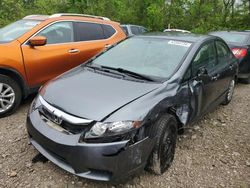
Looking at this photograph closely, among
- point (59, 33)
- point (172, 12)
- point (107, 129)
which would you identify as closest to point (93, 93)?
point (107, 129)

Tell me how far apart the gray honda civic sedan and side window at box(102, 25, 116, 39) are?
5.80 ft

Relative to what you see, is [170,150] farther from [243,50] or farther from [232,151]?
[243,50]

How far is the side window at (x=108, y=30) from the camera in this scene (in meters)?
6.00

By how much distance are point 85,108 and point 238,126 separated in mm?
3018

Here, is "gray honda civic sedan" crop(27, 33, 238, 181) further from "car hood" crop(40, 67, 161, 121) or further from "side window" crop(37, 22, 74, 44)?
"side window" crop(37, 22, 74, 44)

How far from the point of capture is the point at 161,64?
3.61 metres

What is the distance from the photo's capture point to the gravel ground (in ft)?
9.98

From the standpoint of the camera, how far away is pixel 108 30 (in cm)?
607

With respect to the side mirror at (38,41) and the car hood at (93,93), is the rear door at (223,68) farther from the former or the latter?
the side mirror at (38,41)

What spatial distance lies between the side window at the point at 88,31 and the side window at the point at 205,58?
2450mm

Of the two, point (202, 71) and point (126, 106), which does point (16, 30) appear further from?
point (202, 71)

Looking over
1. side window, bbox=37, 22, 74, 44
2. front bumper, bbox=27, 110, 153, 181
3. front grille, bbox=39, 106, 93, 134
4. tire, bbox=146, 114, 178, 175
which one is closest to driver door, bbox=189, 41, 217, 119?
tire, bbox=146, 114, 178, 175

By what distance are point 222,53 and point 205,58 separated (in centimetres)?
89

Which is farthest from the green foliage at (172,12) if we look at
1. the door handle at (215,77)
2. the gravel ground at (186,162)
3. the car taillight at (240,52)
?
the gravel ground at (186,162)
